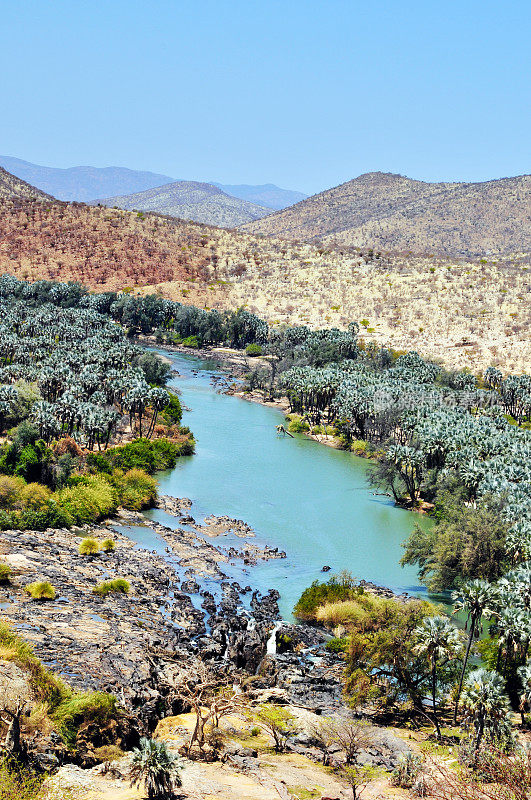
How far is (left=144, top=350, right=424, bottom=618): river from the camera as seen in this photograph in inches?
2121

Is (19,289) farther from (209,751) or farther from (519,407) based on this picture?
(209,751)

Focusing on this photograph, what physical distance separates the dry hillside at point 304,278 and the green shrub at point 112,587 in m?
87.9

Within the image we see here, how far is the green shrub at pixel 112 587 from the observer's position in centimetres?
4453

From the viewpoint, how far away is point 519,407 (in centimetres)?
9975

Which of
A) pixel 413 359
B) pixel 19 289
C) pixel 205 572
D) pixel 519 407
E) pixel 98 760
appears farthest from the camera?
pixel 19 289

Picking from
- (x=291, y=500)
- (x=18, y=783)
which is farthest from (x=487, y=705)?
(x=291, y=500)

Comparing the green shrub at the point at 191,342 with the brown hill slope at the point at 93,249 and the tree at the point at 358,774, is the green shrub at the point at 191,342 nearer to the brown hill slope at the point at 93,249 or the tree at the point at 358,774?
the brown hill slope at the point at 93,249

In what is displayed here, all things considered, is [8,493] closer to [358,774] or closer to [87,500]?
[87,500]

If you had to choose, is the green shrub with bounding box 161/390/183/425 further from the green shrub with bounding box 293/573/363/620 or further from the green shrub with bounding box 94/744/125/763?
the green shrub with bounding box 94/744/125/763

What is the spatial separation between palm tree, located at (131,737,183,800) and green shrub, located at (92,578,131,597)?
21.4 metres

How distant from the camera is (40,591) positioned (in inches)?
1642

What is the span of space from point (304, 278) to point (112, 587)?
138m

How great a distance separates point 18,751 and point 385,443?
63306mm

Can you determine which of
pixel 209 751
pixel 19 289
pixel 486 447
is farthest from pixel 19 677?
pixel 19 289
